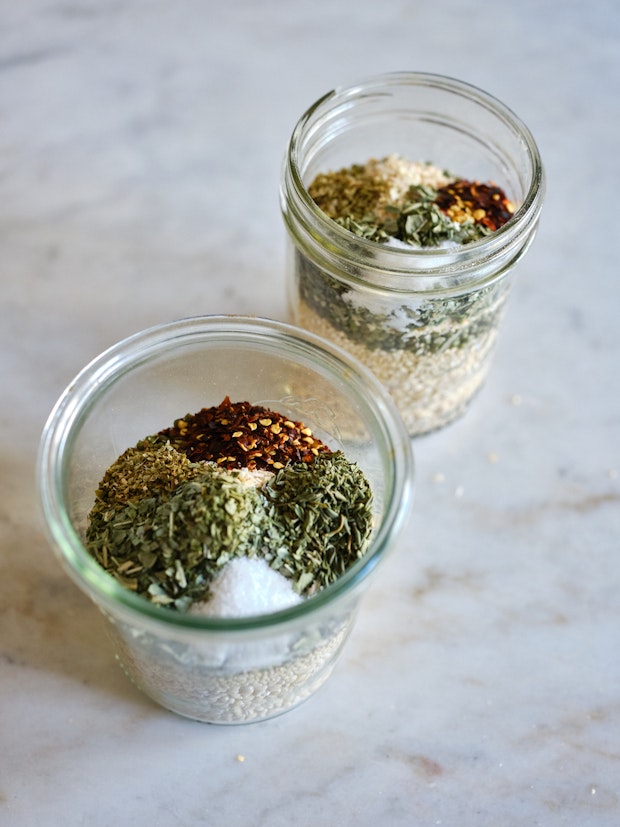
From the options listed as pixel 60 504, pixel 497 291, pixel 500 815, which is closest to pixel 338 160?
pixel 497 291

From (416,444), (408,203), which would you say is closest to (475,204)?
(408,203)

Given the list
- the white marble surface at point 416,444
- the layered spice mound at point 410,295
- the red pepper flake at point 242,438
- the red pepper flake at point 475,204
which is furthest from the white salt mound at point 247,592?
the red pepper flake at point 475,204

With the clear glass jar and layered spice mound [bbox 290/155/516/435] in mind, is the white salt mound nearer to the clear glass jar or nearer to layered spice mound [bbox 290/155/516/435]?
the clear glass jar

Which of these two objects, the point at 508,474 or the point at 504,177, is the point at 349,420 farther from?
the point at 504,177

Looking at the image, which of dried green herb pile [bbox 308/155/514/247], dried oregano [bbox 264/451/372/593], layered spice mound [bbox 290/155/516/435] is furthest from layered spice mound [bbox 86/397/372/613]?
dried green herb pile [bbox 308/155/514/247]

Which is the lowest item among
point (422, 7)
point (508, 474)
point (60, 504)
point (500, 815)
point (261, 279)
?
point (500, 815)

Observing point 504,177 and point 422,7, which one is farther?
point 422,7
